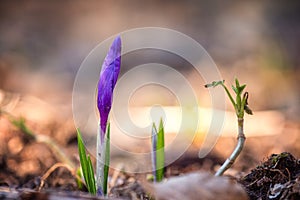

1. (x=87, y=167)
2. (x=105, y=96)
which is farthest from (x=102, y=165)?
(x=105, y=96)

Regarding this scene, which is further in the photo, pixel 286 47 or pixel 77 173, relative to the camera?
pixel 286 47

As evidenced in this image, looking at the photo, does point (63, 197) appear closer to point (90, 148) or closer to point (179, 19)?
point (90, 148)

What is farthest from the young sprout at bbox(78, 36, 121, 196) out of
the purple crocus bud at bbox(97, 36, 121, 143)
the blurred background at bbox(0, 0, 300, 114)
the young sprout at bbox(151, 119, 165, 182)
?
the blurred background at bbox(0, 0, 300, 114)

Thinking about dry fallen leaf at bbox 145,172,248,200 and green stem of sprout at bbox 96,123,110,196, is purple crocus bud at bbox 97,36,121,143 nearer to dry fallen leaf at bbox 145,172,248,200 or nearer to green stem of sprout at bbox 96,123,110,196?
green stem of sprout at bbox 96,123,110,196

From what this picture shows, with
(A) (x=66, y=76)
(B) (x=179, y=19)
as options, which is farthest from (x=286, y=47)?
(A) (x=66, y=76)

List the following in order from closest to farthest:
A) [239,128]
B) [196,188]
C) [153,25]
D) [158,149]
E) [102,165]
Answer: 1. [196,188]
2. [239,128]
3. [102,165]
4. [158,149]
5. [153,25]

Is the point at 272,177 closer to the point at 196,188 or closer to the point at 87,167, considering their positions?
the point at 196,188
